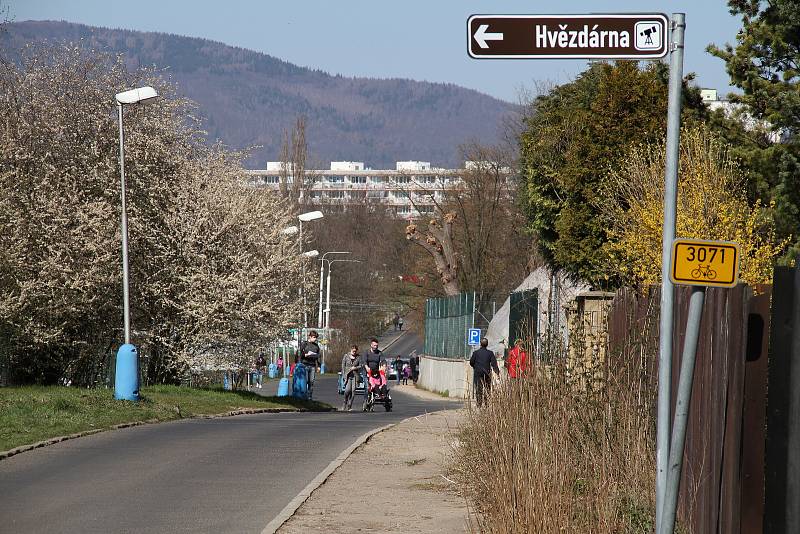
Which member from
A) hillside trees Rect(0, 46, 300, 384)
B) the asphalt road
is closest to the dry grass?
the asphalt road

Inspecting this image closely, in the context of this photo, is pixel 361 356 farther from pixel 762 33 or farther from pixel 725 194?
pixel 762 33

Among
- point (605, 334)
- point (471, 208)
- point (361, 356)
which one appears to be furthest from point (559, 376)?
point (471, 208)

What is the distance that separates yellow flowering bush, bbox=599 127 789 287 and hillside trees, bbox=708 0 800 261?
45cm

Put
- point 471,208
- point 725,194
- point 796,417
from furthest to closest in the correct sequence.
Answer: point 471,208 → point 725,194 → point 796,417

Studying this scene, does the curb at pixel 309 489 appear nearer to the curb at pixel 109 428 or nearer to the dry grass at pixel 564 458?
the dry grass at pixel 564 458

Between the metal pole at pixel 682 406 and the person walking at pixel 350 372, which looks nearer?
the metal pole at pixel 682 406

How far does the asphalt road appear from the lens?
10773 mm

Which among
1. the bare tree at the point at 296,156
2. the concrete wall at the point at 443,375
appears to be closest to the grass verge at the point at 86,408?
the concrete wall at the point at 443,375

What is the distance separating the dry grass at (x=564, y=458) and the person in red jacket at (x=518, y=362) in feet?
0.54

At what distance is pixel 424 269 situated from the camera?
260 feet

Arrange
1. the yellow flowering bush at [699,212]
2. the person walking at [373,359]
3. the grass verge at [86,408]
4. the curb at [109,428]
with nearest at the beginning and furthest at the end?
1. the curb at [109,428]
2. the grass verge at [86,408]
3. the yellow flowering bush at [699,212]
4. the person walking at [373,359]

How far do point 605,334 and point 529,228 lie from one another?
33228 millimetres

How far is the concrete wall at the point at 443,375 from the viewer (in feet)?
Answer: 167

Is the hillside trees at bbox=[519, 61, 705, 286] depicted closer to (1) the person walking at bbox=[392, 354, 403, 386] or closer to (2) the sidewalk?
(2) the sidewalk
